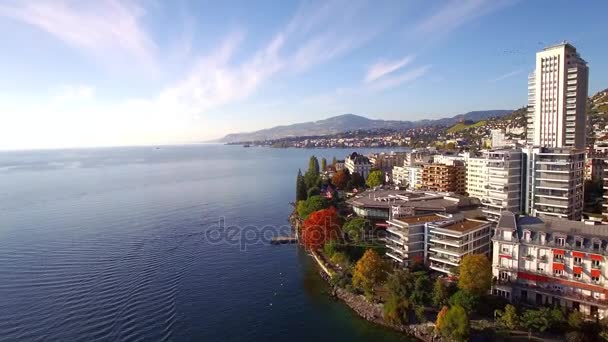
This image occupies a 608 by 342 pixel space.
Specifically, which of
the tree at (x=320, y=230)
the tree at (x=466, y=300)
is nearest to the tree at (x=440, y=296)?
the tree at (x=466, y=300)

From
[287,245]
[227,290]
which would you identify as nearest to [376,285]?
[227,290]

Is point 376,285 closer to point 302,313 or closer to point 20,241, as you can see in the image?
point 302,313

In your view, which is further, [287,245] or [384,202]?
[384,202]

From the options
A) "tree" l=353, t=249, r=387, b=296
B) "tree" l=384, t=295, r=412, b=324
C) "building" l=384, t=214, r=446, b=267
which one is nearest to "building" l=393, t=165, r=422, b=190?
"building" l=384, t=214, r=446, b=267

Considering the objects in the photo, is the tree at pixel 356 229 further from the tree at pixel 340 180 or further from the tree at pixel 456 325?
the tree at pixel 340 180

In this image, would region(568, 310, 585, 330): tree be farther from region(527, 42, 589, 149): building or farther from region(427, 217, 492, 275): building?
region(527, 42, 589, 149): building

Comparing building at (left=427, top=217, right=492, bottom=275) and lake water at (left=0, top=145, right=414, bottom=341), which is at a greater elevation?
building at (left=427, top=217, right=492, bottom=275)

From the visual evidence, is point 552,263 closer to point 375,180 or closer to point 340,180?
point 375,180

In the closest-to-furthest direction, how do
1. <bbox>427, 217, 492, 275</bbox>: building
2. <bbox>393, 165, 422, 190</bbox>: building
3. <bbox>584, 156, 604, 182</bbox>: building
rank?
<bbox>427, 217, 492, 275</bbox>: building, <bbox>584, 156, 604, 182</bbox>: building, <bbox>393, 165, 422, 190</bbox>: building
